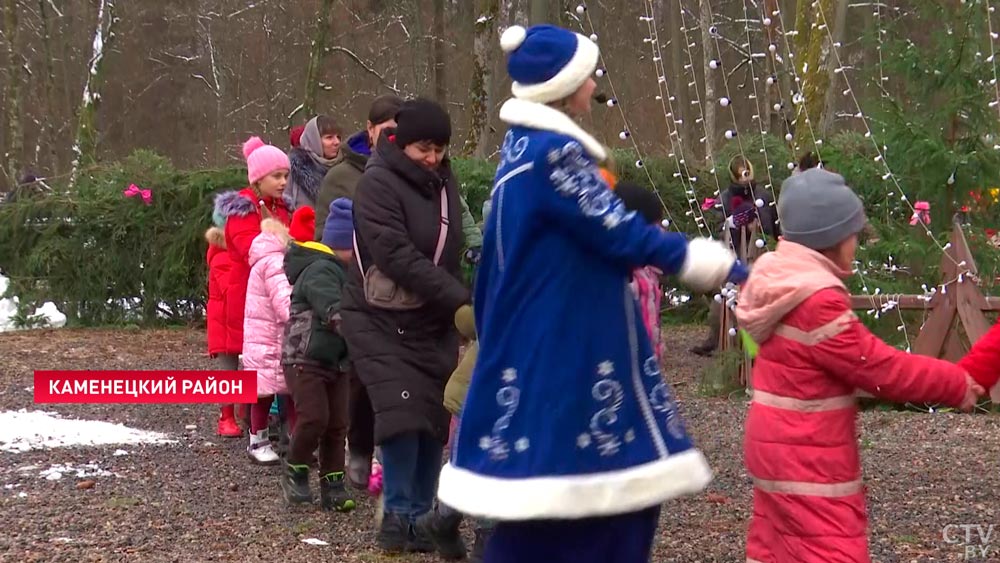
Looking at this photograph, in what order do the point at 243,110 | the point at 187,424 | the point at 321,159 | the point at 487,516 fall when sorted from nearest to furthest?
the point at 487,516
the point at 321,159
the point at 187,424
the point at 243,110

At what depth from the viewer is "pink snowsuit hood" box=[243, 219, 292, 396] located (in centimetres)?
716

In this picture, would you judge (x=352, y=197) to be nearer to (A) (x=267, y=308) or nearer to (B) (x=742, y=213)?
(A) (x=267, y=308)

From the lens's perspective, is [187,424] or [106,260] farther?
[106,260]

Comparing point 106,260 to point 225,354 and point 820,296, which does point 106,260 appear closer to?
point 225,354

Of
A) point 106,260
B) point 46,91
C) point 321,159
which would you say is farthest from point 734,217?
point 46,91

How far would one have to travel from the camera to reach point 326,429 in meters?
6.68

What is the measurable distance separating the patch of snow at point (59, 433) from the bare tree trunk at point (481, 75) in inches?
380

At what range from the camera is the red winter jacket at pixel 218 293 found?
8.82 meters

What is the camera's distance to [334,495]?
6.68m

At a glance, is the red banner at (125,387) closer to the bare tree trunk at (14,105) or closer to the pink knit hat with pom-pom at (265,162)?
the pink knit hat with pom-pom at (265,162)

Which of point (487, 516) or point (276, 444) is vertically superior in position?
point (487, 516)

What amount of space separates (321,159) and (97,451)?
2.22m

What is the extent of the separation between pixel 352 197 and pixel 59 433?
378 centimetres

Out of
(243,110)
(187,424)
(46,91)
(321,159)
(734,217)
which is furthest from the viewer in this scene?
(243,110)
